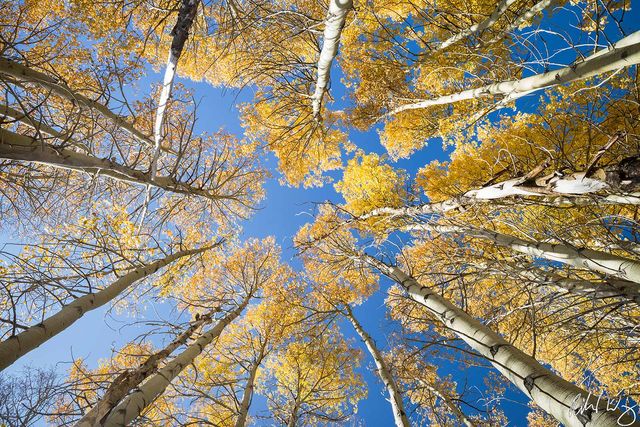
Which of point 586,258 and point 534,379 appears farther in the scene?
point 586,258

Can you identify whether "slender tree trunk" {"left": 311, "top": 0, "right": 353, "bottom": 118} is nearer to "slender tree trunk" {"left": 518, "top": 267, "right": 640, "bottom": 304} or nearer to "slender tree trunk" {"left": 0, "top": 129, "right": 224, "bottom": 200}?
"slender tree trunk" {"left": 0, "top": 129, "right": 224, "bottom": 200}

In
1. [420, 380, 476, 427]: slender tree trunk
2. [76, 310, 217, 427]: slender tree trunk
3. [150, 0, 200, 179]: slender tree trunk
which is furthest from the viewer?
[420, 380, 476, 427]: slender tree trunk

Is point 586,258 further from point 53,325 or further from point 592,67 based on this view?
point 53,325

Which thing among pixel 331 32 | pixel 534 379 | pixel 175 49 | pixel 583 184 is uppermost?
pixel 175 49

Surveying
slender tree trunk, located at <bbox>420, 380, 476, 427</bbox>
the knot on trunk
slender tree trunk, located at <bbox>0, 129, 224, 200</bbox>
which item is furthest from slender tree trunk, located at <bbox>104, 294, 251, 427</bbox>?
the knot on trunk

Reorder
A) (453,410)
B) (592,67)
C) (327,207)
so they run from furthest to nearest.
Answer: (327,207), (453,410), (592,67)

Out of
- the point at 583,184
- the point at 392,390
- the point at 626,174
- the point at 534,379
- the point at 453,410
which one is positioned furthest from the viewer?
the point at 453,410

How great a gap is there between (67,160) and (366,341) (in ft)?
16.5

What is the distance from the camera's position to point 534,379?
61.2 inches

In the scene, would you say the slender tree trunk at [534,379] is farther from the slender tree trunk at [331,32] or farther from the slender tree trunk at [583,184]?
the slender tree trunk at [331,32]

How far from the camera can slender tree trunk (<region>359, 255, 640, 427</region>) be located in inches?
50.9

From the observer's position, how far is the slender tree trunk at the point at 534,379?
1294mm

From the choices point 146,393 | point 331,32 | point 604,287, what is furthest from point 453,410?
point 331,32

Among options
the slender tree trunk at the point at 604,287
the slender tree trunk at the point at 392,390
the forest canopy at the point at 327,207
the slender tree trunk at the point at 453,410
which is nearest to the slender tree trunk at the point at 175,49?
the forest canopy at the point at 327,207
